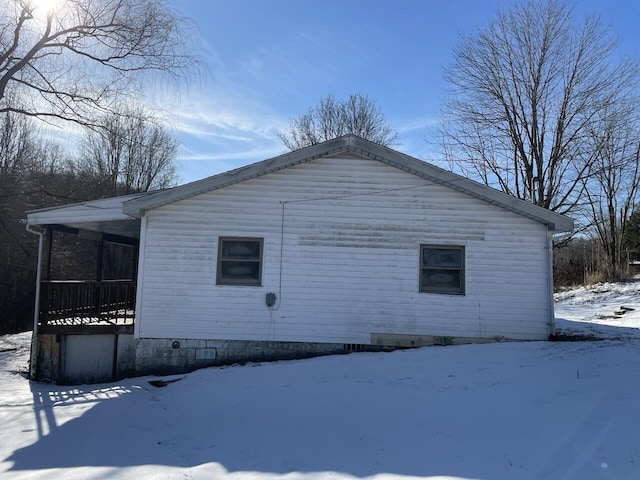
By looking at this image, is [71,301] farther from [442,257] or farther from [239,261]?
[442,257]

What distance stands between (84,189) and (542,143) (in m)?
28.5

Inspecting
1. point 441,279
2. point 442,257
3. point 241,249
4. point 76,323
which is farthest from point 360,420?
point 76,323

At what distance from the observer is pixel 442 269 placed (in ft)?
31.2

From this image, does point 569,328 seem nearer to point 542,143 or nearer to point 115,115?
point 115,115

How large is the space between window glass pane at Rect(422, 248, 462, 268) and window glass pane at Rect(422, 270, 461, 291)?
5.5 inches

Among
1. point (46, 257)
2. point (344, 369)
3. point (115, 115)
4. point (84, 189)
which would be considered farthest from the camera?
point (84, 189)

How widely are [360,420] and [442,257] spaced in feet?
15.2

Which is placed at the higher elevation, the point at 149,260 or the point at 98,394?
the point at 149,260

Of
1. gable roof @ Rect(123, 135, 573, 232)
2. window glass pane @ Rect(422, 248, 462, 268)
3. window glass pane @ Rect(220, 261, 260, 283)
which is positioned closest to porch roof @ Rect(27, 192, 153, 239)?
gable roof @ Rect(123, 135, 573, 232)

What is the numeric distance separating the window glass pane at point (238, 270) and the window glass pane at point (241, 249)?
148 mm

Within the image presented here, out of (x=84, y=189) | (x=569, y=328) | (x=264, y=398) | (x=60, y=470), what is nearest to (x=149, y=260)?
(x=264, y=398)

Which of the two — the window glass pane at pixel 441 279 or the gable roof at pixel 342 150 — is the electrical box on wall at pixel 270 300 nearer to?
the gable roof at pixel 342 150

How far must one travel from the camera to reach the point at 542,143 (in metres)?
24.0

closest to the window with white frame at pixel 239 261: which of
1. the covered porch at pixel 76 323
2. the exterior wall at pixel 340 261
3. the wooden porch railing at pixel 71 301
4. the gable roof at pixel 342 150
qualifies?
the exterior wall at pixel 340 261
